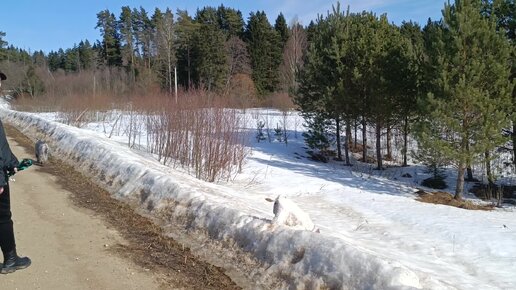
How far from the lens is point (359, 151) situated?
22.0 meters

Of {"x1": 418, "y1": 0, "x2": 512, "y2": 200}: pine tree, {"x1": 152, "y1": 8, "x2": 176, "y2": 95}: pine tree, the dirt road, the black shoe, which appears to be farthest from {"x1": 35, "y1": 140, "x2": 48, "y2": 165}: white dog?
{"x1": 152, "y1": 8, "x2": 176, "y2": 95}: pine tree

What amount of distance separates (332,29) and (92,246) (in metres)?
15.9

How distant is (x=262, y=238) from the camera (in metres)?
5.06

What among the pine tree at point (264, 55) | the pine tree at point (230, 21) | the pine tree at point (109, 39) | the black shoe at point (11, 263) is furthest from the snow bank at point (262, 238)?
the pine tree at point (109, 39)

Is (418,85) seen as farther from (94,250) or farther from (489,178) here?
(94,250)

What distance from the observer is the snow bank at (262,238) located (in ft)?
13.3

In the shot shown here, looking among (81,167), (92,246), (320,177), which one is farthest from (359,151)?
(92,246)

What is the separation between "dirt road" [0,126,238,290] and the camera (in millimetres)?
4461

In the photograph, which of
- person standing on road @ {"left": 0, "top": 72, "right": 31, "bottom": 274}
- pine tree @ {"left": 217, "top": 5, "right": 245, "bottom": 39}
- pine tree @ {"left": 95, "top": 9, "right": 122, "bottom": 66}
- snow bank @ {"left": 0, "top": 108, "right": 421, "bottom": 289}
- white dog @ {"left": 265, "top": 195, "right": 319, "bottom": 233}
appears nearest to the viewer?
snow bank @ {"left": 0, "top": 108, "right": 421, "bottom": 289}

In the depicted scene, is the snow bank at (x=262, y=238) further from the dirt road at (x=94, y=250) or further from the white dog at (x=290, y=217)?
the dirt road at (x=94, y=250)

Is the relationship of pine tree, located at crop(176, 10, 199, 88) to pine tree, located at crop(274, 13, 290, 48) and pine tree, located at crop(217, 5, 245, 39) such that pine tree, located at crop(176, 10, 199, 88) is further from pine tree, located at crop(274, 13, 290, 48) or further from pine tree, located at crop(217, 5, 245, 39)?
pine tree, located at crop(274, 13, 290, 48)

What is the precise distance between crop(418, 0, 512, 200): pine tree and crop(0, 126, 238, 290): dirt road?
29.7 ft

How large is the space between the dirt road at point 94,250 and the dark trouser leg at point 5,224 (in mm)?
297

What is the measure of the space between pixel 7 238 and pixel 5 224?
152 millimetres
